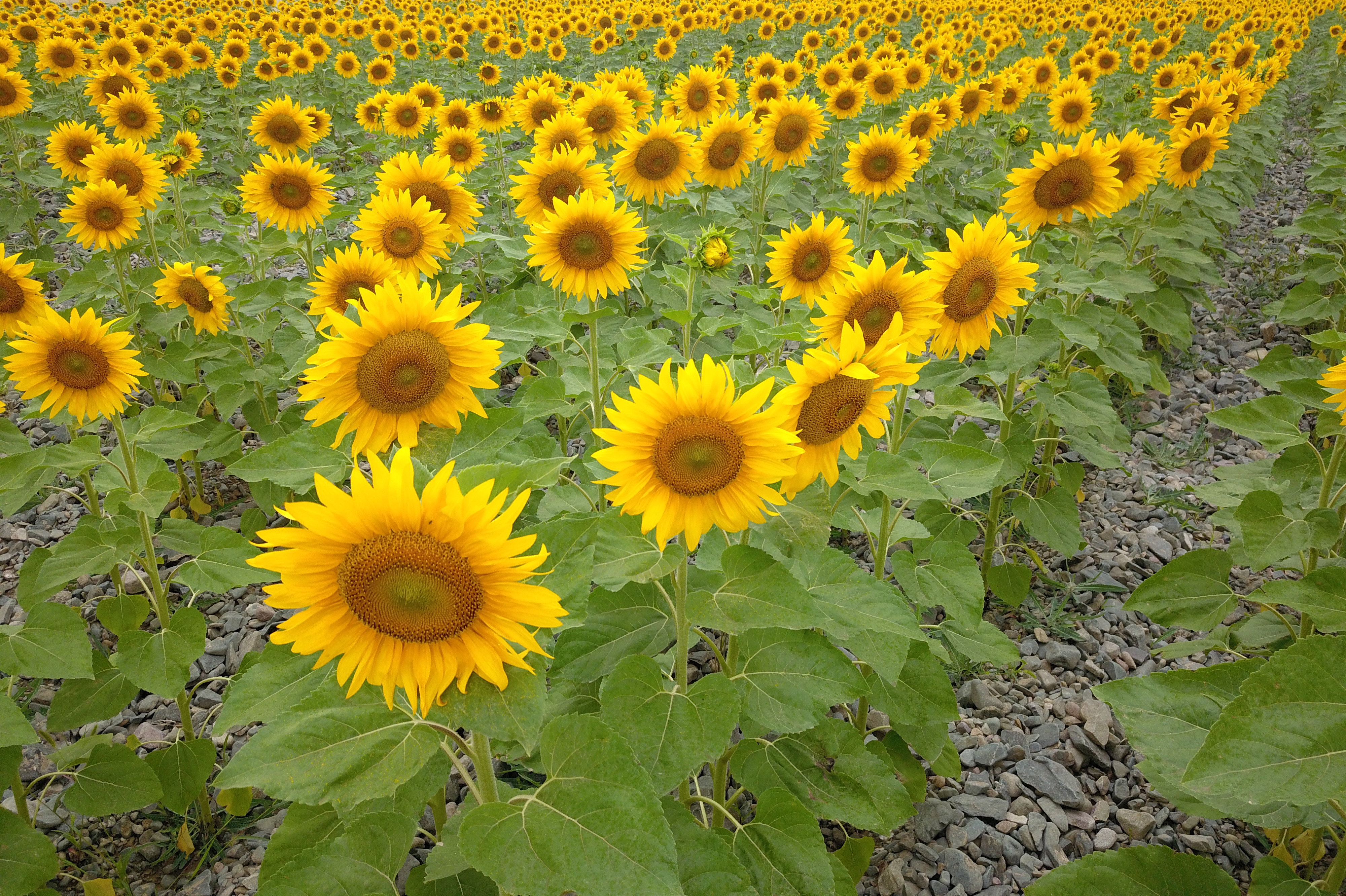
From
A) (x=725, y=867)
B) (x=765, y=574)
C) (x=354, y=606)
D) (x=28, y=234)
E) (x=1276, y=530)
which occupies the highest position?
(x=28, y=234)

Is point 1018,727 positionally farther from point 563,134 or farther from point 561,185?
point 563,134

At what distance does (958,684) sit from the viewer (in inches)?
149

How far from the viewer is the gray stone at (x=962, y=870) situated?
288 centimetres

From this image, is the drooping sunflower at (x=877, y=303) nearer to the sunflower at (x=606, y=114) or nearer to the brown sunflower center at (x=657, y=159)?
the brown sunflower center at (x=657, y=159)

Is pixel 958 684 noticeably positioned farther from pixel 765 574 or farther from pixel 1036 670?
pixel 765 574

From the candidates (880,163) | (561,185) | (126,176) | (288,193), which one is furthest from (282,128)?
(880,163)

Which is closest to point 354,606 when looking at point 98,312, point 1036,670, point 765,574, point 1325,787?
point 765,574

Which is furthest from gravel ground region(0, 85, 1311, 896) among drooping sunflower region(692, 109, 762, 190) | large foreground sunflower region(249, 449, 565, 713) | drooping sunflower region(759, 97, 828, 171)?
drooping sunflower region(759, 97, 828, 171)

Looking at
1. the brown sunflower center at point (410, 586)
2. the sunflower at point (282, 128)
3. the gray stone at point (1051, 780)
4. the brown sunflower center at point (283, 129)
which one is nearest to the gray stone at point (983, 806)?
the gray stone at point (1051, 780)

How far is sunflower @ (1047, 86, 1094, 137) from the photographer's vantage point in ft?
22.6

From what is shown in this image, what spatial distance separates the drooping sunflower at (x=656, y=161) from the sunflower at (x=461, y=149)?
1390 mm

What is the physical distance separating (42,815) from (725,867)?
3034 millimetres

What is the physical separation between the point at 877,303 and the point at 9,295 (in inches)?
151

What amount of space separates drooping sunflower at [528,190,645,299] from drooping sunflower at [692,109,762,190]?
2.04 m
